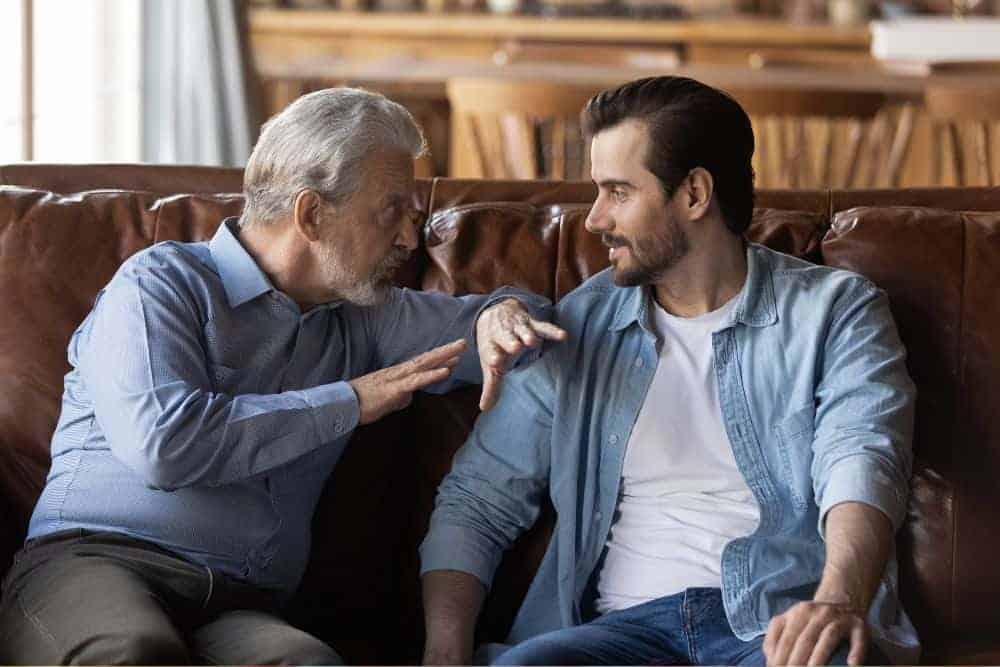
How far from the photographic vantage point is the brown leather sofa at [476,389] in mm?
2133

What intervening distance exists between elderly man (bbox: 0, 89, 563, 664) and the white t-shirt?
0.22 metres

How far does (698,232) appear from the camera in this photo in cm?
211

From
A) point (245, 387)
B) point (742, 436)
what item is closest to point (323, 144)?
point (245, 387)

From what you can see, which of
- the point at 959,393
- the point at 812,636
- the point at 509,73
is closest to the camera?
the point at 812,636

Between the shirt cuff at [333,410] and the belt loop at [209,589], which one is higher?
the shirt cuff at [333,410]

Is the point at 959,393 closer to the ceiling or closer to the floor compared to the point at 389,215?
closer to the floor

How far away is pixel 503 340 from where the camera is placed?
1.97 m

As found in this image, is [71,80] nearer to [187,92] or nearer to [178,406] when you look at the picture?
[187,92]

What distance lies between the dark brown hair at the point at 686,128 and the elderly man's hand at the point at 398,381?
0.41 m

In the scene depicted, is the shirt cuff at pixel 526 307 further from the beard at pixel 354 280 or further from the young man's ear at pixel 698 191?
the young man's ear at pixel 698 191

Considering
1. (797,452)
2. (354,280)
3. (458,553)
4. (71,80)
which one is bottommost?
(458,553)

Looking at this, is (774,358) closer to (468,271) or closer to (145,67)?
(468,271)

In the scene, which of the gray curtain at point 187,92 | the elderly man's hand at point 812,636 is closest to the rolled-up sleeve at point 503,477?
the elderly man's hand at point 812,636

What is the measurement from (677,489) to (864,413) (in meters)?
0.28
